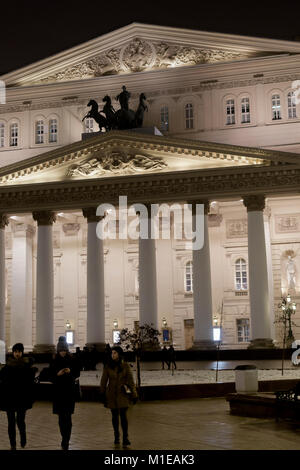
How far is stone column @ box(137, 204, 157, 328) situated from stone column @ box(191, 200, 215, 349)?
7.79 feet

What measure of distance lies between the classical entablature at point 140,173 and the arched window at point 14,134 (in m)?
8.50

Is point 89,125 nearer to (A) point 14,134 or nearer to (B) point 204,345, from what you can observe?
(A) point 14,134

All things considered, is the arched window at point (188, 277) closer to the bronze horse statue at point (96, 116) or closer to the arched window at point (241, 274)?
the arched window at point (241, 274)

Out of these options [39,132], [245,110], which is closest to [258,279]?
[245,110]

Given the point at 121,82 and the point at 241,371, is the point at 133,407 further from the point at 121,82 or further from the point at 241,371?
the point at 121,82

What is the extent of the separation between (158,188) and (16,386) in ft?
93.1

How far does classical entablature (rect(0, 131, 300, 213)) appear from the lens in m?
39.7

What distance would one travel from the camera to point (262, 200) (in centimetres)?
4009

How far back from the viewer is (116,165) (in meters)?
42.1

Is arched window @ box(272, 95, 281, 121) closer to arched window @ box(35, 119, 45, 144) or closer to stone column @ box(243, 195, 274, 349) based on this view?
stone column @ box(243, 195, 274, 349)

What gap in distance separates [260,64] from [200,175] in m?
11.1

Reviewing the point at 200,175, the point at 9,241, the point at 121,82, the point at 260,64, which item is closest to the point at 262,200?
the point at 200,175

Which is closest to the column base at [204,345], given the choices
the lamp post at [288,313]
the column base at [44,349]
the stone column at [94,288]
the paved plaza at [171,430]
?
the lamp post at [288,313]

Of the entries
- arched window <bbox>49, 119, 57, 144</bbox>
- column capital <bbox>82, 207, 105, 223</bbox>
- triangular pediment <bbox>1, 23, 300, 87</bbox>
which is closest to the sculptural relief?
column capital <bbox>82, 207, 105, 223</bbox>
